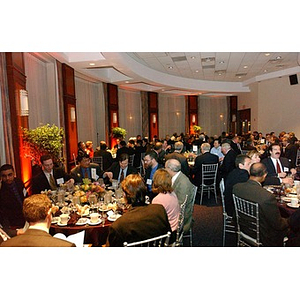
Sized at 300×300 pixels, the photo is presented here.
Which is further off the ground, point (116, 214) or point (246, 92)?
point (246, 92)

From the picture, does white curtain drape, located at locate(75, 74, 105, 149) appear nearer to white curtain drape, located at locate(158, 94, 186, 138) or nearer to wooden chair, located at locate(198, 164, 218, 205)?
wooden chair, located at locate(198, 164, 218, 205)

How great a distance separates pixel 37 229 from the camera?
2.21 meters

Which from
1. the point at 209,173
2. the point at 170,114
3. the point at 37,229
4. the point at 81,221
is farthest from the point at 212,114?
the point at 37,229

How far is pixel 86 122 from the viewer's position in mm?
10500

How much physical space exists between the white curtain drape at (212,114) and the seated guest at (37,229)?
15885 millimetres

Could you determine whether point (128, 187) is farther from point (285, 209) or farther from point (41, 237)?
point (285, 209)

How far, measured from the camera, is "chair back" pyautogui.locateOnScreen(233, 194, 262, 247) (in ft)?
10.4

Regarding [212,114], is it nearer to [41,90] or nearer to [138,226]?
[41,90]

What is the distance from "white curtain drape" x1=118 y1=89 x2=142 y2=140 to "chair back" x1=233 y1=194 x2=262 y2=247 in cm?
1009

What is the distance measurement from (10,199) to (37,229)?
1.93 m

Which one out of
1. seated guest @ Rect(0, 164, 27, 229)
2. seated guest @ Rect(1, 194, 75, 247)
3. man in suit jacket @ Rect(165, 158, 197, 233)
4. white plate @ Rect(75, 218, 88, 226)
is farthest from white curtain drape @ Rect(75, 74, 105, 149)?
seated guest @ Rect(1, 194, 75, 247)

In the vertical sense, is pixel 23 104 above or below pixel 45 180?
above

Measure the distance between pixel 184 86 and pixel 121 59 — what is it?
20.6 feet
